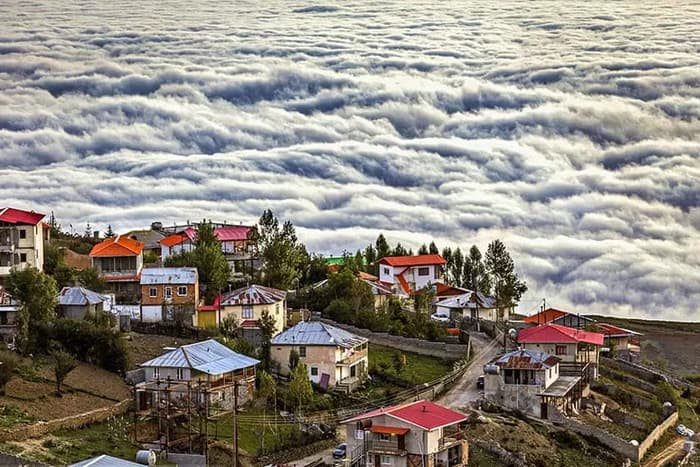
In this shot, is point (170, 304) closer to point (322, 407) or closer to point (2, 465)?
point (322, 407)

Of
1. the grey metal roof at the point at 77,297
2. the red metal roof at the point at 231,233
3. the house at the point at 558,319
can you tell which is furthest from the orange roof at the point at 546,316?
the grey metal roof at the point at 77,297

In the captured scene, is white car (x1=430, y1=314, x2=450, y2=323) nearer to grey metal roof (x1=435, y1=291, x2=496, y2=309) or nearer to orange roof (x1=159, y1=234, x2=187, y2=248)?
grey metal roof (x1=435, y1=291, x2=496, y2=309)

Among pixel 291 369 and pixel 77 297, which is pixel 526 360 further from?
pixel 77 297

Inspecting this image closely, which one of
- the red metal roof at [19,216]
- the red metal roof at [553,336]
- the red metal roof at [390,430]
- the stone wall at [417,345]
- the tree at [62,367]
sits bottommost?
the stone wall at [417,345]

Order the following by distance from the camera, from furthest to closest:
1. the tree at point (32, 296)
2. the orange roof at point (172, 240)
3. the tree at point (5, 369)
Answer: the orange roof at point (172, 240), the tree at point (32, 296), the tree at point (5, 369)

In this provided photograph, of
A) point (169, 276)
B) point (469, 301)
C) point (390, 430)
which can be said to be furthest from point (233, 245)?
point (390, 430)

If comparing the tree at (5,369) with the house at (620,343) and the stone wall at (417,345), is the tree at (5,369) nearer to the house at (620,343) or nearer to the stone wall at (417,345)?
the stone wall at (417,345)

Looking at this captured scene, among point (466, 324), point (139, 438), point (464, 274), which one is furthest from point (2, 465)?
point (464, 274)
